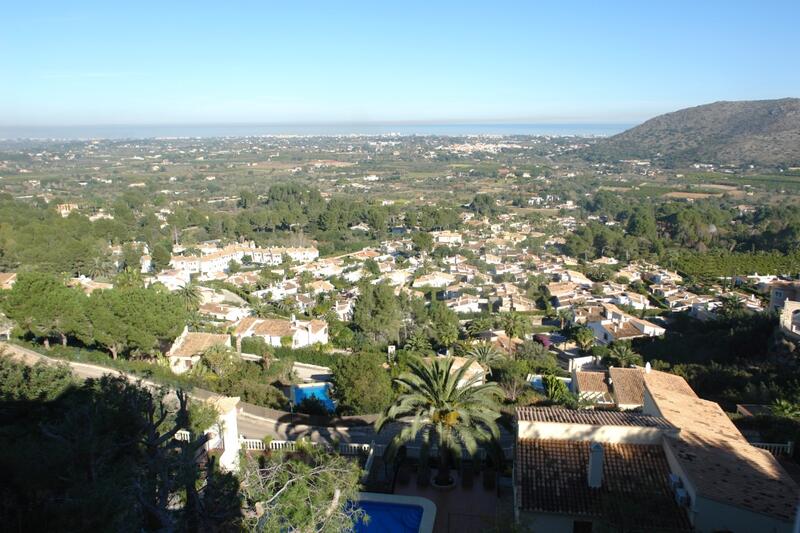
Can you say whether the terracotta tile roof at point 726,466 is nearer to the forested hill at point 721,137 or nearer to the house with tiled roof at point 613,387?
the house with tiled roof at point 613,387

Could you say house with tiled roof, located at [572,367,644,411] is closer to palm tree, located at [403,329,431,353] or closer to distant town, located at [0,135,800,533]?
distant town, located at [0,135,800,533]

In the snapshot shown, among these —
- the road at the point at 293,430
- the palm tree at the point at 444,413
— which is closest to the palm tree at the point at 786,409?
the road at the point at 293,430

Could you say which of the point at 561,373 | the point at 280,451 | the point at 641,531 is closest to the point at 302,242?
the point at 561,373

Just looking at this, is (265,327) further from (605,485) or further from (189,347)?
(605,485)

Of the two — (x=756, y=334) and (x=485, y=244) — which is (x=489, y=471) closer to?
(x=756, y=334)

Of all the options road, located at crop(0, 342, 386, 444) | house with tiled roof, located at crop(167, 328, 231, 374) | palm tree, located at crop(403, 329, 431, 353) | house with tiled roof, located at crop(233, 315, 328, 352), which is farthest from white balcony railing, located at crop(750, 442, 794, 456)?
house with tiled roof, located at crop(233, 315, 328, 352)

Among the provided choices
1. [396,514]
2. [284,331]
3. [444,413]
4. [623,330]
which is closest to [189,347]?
[284,331]
